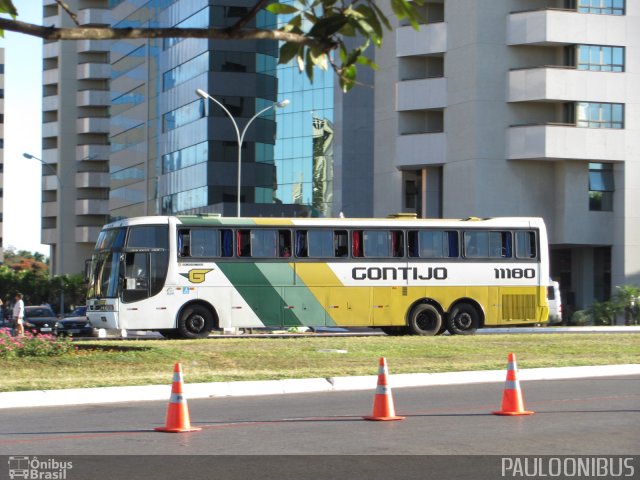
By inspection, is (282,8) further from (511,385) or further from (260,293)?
(260,293)

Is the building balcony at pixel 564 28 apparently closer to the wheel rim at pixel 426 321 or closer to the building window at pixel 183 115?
the building window at pixel 183 115

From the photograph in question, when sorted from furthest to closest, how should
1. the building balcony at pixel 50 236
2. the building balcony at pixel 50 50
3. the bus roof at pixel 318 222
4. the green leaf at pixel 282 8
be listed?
the building balcony at pixel 50 50, the building balcony at pixel 50 236, the bus roof at pixel 318 222, the green leaf at pixel 282 8

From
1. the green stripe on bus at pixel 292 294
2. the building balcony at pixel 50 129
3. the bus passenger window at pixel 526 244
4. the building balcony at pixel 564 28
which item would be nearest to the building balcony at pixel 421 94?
the building balcony at pixel 564 28

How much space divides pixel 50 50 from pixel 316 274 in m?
96.4

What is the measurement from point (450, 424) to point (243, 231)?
19.8 m

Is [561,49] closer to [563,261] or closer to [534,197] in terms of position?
[534,197]

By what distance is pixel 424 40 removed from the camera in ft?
192

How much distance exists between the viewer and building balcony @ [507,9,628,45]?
5566cm

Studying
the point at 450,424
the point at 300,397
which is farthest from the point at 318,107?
the point at 450,424

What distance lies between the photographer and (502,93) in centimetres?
5700

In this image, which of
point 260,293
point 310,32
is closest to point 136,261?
point 260,293

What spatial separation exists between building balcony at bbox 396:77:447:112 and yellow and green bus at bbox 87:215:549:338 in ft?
78.7

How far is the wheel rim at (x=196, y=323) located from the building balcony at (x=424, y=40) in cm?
2917

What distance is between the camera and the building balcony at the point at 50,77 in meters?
124
